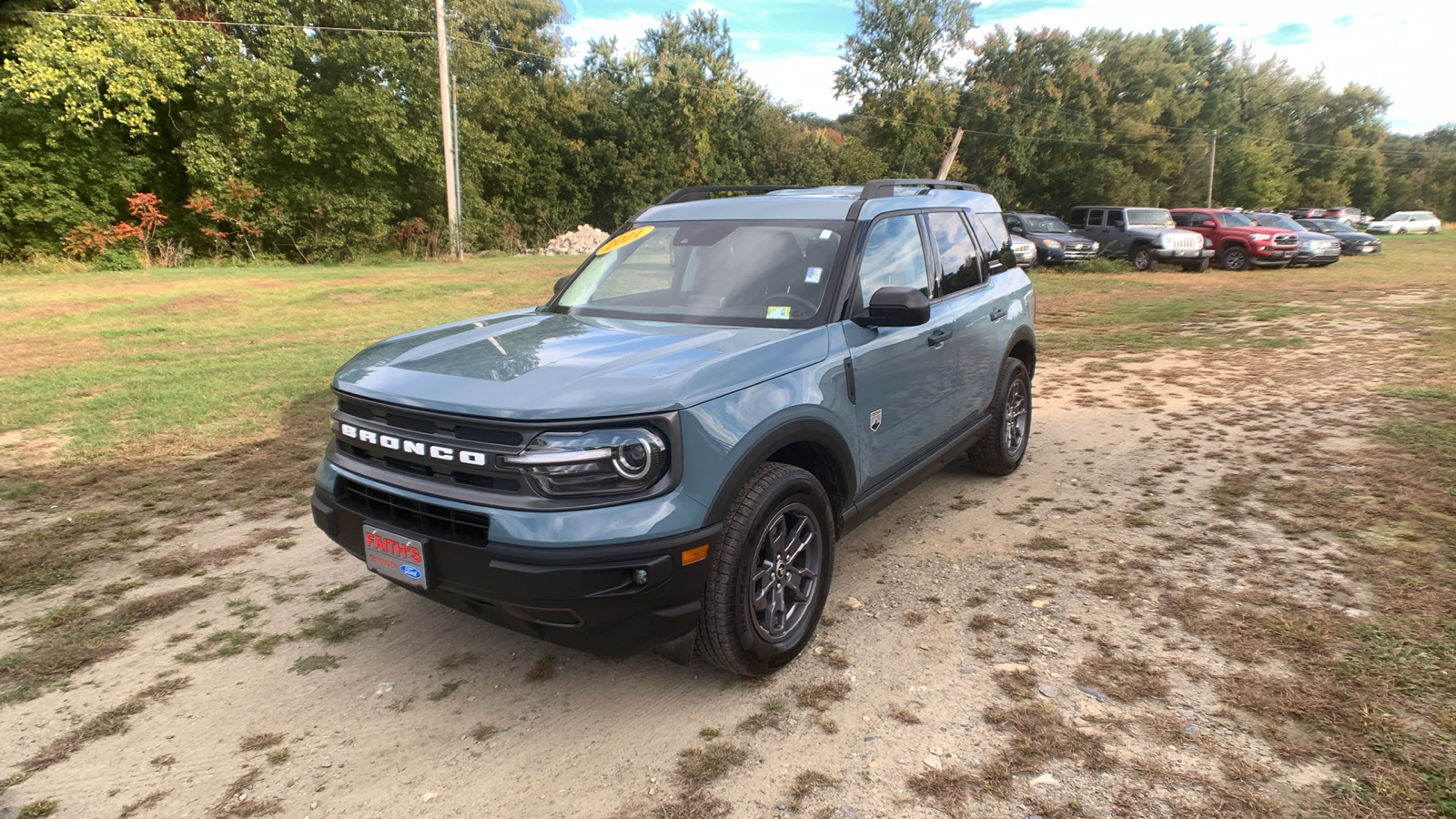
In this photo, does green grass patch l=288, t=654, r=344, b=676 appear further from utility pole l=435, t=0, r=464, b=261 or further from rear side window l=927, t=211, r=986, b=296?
utility pole l=435, t=0, r=464, b=261

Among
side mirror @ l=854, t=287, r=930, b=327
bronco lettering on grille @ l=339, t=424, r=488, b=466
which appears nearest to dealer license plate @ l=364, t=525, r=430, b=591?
bronco lettering on grille @ l=339, t=424, r=488, b=466

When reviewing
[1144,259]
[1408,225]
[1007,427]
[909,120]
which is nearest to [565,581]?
[1007,427]

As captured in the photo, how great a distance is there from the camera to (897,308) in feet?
11.6

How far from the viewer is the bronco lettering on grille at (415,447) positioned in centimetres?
277

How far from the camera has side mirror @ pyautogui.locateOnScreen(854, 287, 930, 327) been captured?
353cm

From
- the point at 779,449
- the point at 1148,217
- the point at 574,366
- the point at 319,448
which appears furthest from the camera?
the point at 1148,217

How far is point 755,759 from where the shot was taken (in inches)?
109

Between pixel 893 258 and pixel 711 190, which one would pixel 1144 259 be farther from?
pixel 893 258

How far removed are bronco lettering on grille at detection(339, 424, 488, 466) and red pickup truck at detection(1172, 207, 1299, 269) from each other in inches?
977

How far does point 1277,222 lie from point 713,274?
27.2m

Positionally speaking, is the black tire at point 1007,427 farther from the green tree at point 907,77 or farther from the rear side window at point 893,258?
the green tree at point 907,77

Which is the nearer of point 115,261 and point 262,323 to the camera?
point 262,323

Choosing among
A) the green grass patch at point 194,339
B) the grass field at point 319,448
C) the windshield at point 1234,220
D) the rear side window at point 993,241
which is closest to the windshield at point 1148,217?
the windshield at point 1234,220

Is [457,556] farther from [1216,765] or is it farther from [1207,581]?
[1207,581]
